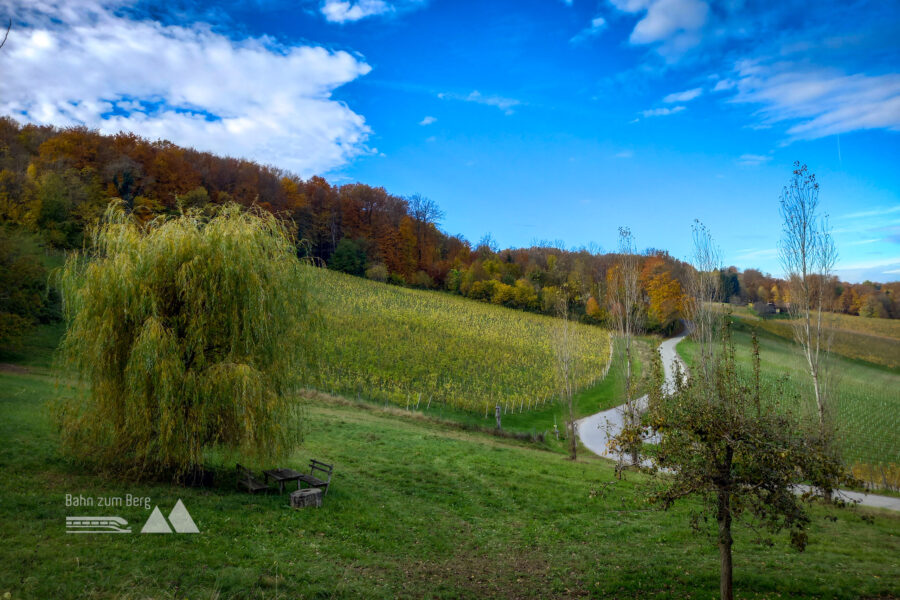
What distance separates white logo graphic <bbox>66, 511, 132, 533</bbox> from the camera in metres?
8.42

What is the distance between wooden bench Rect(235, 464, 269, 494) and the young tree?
32.5 feet

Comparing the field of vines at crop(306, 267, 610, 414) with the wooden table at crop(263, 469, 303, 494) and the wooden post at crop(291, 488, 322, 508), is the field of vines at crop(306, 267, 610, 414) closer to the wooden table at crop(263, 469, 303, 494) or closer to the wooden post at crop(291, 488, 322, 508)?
the wooden table at crop(263, 469, 303, 494)

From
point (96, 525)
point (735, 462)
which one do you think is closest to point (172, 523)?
point (96, 525)

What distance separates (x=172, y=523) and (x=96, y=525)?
1.30 metres

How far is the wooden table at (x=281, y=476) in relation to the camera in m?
12.2

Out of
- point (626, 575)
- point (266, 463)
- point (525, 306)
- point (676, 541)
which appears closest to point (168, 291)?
point (266, 463)

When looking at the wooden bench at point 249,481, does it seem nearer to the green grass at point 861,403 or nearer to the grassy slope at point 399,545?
the grassy slope at point 399,545

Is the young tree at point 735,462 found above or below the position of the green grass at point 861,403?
above

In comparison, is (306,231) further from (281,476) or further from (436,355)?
(281,476)

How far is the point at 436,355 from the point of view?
4062 cm

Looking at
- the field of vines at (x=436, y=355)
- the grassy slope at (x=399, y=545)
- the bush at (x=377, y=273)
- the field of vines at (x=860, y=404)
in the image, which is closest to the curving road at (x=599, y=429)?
the field of vines at (x=436, y=355)

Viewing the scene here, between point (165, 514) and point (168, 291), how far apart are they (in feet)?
17.2

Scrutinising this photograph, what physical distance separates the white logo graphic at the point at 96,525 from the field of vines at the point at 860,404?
21053 mm

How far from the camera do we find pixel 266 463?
11.6 meters
